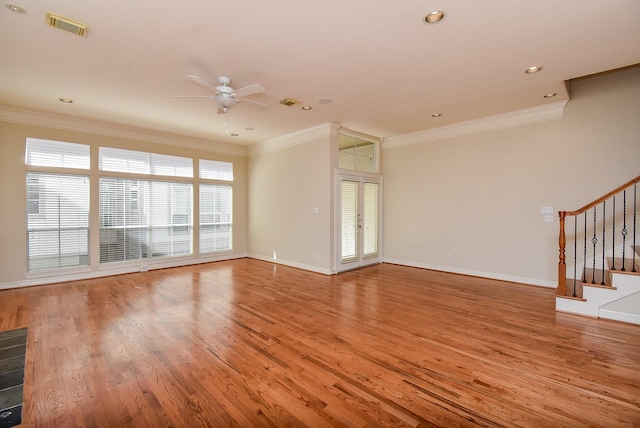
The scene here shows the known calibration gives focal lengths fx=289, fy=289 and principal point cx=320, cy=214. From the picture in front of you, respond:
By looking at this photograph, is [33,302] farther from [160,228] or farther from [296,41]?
[296,41]

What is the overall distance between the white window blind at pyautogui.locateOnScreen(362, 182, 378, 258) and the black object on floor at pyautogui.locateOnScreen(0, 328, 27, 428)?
18.0ft

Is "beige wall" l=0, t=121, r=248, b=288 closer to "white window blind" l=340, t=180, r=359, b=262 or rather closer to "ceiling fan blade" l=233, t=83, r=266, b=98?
"ceiling fan blade" l=233, t=83, r=266, b=98

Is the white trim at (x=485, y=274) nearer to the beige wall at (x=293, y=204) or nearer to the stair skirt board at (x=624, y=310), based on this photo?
the stair skirt board at (x=624, y=310)

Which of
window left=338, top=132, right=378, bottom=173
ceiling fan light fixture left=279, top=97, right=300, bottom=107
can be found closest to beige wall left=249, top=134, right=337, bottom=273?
window left=338, top=132, right=378, bottom=173

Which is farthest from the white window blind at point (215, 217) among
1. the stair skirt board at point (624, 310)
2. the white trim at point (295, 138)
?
the stair skirt board at point (624, 310)

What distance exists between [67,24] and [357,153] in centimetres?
504

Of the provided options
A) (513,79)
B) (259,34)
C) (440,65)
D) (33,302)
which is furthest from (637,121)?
(33,302)

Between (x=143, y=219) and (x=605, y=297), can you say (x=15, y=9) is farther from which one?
(x=605, y=297)

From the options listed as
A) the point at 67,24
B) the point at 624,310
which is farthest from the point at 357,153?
the point at 67,24

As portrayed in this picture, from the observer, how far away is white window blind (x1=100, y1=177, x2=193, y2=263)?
19.0 ft

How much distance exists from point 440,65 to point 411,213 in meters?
3.65

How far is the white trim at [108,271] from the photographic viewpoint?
5.04m

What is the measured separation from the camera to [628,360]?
2523 mm

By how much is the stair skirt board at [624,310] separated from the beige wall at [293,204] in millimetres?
4022
